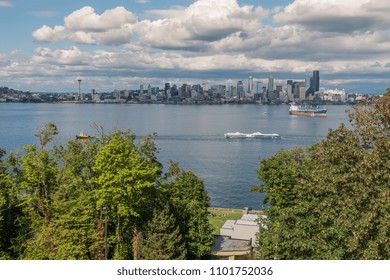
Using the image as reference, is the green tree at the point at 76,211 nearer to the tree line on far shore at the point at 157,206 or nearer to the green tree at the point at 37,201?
the tree line on far shore at the point at 157,206

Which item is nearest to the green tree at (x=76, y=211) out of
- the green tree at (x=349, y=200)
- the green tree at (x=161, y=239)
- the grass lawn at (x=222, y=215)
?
the green tree at (x=161, y=239)

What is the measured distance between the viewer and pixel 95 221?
21.2 metres

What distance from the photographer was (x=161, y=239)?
21328mm

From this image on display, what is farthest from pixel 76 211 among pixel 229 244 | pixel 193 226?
pixel 229 244

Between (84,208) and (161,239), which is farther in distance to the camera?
(161,239)

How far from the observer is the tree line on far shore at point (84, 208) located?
1970 centimetres

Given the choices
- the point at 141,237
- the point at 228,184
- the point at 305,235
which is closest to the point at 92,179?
the point at 141,237

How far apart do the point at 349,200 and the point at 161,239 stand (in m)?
11.3

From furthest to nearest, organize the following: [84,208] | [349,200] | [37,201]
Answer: [37,201], [84,208], [349,200]

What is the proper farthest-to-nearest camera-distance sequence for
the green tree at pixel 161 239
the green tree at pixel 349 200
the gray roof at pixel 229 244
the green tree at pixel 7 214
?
1. the gray roof at pixel 229 244
2. the green tree at pixel 161 239
3. the green tree at pixel 7 214
4. the green tree at pixel 349 200

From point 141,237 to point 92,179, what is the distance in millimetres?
4151

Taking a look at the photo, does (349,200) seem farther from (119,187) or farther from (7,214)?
(7,214)

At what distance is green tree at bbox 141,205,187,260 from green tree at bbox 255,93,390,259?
7889mm

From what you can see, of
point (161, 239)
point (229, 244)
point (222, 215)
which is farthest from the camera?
point (222, 215)
